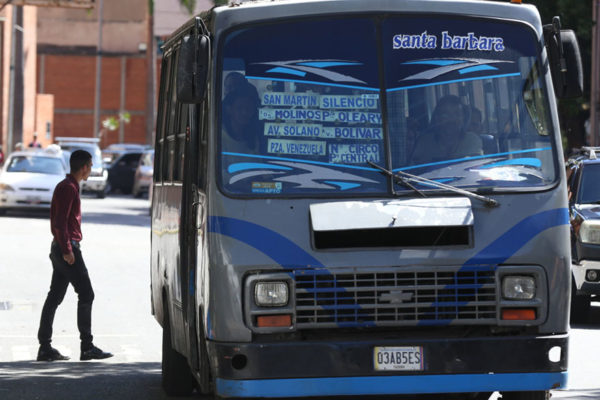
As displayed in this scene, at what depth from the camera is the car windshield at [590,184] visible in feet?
52.6

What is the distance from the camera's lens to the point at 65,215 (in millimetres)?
12453

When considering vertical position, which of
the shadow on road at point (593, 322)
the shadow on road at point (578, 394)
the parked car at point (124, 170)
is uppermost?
the parked car at point (124, 170)

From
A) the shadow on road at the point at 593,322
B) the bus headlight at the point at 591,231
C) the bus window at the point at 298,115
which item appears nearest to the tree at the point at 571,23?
the shadow on road at the point at 593,322

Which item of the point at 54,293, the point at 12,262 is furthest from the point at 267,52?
the point at 12,262

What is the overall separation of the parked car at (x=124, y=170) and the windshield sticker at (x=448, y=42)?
47.1m

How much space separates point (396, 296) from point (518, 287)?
657mm

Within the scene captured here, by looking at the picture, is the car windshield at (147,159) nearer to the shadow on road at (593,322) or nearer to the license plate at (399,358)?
the shadow on road at (593,322)

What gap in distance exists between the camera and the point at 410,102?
26.6 ft

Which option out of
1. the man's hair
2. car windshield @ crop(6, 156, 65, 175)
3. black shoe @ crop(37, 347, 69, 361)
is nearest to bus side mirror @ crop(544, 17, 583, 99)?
the man's hair

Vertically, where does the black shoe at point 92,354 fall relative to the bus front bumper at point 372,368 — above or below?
below

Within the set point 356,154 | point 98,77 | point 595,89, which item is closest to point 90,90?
point 98,77

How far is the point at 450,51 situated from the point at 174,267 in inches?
99.3

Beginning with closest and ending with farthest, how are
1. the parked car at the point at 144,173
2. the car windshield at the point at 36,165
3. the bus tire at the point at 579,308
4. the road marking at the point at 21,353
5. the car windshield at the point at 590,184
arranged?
the road marking at the point at 21,353
the bus tire at the point at 579,308
the car windshield at the point at 590,184
the car windshield at the point at 36,165
the parked car at the point at 144,173

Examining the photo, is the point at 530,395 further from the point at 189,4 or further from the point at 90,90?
the point at 90,90
